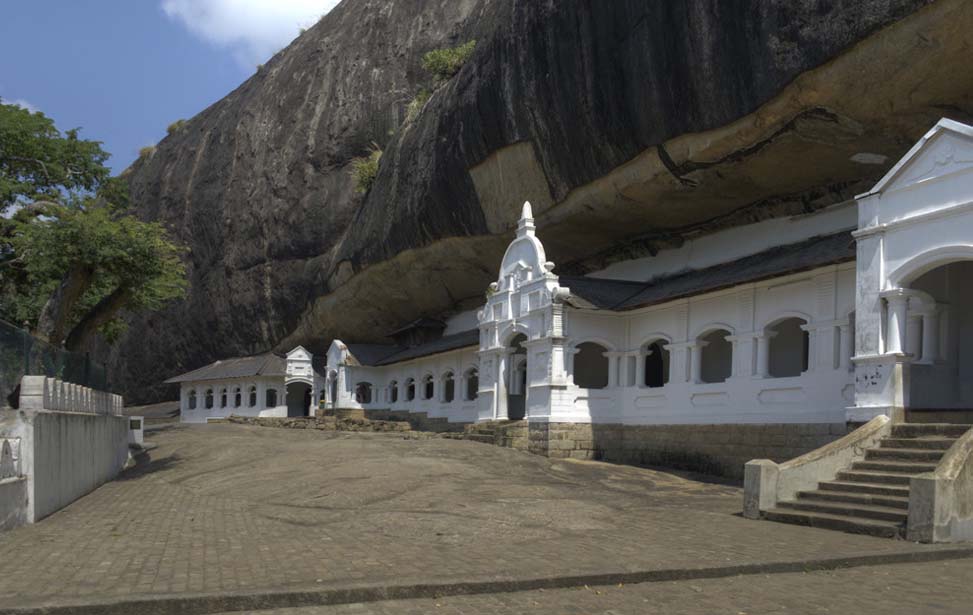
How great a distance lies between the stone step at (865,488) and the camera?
37.7 feet

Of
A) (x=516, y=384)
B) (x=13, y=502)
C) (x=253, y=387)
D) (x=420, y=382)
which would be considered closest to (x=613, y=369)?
(x=516, y=384)

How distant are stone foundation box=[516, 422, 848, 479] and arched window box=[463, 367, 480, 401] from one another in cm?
914

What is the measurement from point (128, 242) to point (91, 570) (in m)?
14.3

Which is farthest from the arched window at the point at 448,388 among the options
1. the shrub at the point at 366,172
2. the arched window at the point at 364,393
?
the shrub at the point at 366,172

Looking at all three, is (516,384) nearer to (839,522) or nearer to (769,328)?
(769,328)

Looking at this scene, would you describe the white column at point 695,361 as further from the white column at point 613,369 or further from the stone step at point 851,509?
the stone step at point 851,509

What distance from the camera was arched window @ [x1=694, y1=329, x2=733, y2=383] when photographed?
22375 mm

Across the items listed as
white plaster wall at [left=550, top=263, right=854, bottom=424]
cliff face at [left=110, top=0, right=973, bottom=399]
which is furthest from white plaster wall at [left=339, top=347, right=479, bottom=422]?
white plaster wall at [left=550, top=263, right=854, bottom=424]

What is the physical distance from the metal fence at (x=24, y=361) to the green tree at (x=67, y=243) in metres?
5.60

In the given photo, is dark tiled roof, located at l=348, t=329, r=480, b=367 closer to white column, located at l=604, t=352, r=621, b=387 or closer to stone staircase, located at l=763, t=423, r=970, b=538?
white column, located at l=604, t=352, r=621, b=387

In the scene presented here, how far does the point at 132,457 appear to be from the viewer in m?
23.7

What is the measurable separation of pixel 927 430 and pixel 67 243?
1797cm

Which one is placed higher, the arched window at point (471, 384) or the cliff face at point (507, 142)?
the cliff face at point (507, 142)

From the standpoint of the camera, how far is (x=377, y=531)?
10.8 meters
